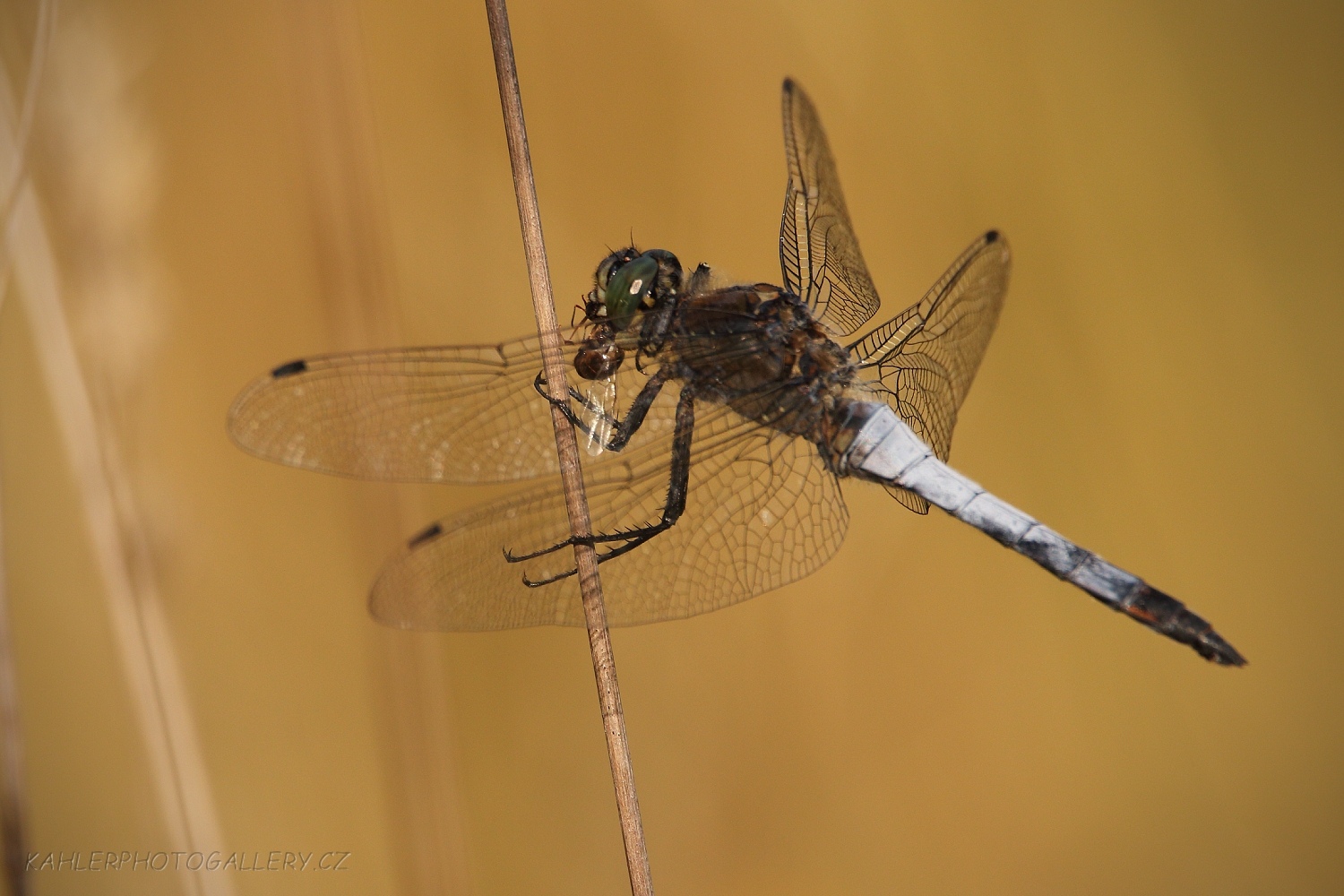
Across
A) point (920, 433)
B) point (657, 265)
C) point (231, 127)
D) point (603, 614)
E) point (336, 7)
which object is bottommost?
point (603, 614)

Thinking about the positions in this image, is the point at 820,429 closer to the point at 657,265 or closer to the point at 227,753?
the point at 657,265

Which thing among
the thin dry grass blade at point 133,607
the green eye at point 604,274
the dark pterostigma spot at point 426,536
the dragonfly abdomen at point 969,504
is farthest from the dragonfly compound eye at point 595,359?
the thin dry grass blade at point 133,607

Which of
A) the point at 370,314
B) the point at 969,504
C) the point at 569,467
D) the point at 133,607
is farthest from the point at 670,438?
the point at 133,607

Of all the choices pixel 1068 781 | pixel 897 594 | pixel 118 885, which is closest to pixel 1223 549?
pixel 1068 781

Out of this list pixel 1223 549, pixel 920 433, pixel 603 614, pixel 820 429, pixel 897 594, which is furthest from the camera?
pixel 1223 549

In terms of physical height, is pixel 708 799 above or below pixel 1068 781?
above

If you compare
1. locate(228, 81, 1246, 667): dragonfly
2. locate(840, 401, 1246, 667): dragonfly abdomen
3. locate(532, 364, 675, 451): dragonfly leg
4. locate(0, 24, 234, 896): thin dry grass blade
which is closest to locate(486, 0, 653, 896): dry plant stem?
locate(228, 81, 1246, 667): dragonfly

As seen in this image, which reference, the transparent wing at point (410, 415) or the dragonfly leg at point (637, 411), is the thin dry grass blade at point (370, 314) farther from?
the dragonfly leg at point (637, 411)

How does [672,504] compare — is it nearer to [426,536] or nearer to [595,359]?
[595,359]
